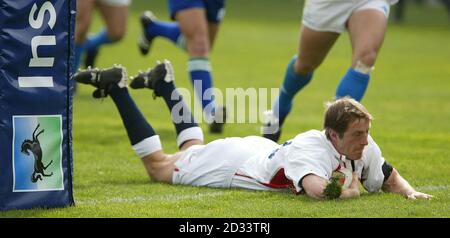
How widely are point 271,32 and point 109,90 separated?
21.2 metres

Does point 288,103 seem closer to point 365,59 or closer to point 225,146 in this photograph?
point 365,59

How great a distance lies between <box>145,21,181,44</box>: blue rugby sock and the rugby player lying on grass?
3.62m

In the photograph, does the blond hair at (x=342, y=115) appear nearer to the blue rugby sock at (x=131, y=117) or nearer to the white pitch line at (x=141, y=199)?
the white pitch line at (x=141, y=199)

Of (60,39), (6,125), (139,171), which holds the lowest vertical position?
(139,171)

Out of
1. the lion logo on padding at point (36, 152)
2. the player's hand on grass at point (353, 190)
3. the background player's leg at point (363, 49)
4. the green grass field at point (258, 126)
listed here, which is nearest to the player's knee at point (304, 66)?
the background player's leg at point (363, 49)

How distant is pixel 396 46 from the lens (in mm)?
23562

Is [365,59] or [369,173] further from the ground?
[365,59]

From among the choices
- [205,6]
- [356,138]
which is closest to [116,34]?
[205,6]

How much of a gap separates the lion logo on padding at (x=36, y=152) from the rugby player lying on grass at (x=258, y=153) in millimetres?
1295

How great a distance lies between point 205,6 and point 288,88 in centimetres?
165

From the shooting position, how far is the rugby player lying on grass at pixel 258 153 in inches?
225

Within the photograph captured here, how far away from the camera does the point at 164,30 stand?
11.0m

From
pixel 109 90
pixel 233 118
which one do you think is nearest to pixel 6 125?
pixel 109 90

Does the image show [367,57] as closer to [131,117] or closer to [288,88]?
[288,88]
